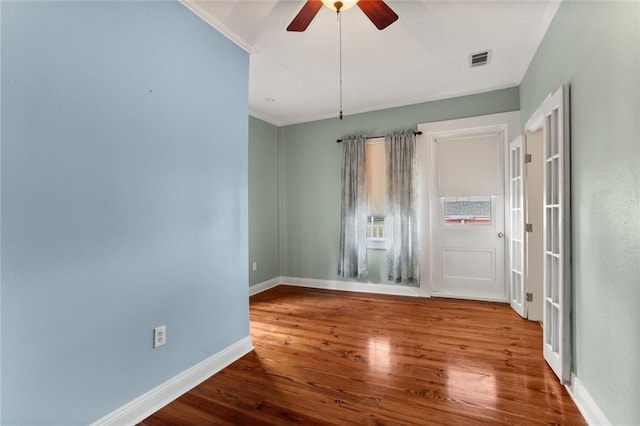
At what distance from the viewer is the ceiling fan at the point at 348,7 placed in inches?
75.4

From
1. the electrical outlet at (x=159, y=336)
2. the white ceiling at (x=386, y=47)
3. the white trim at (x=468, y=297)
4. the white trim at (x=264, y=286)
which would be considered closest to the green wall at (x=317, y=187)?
the white trim at (x=264, y=286)

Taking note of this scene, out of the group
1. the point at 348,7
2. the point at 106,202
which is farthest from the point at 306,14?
the point at 106,202

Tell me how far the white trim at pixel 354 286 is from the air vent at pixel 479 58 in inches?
113

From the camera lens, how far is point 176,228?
2062mm

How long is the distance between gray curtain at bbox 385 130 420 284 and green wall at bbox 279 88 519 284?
223 millimetres

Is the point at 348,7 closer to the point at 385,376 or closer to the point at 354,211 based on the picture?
the point at 385,376

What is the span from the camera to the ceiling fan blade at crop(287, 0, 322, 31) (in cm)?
193

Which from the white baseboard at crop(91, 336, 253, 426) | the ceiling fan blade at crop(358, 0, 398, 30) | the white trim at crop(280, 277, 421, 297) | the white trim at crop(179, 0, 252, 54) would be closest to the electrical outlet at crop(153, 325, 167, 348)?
the white baseboard at crop(91, 336, 253, 426)

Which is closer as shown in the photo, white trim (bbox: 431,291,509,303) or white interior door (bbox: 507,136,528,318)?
white interior door (bbox: 507,136,528,318)

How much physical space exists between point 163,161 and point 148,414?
5.01 feet

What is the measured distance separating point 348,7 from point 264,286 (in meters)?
3.96

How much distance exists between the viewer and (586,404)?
5.85ft

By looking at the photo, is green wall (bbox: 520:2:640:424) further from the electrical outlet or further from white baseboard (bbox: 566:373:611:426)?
the electrical outlet

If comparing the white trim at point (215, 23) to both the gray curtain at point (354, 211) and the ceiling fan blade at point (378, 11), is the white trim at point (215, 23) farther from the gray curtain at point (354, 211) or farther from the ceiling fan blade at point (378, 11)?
the gray curtain at point (354, 211)
